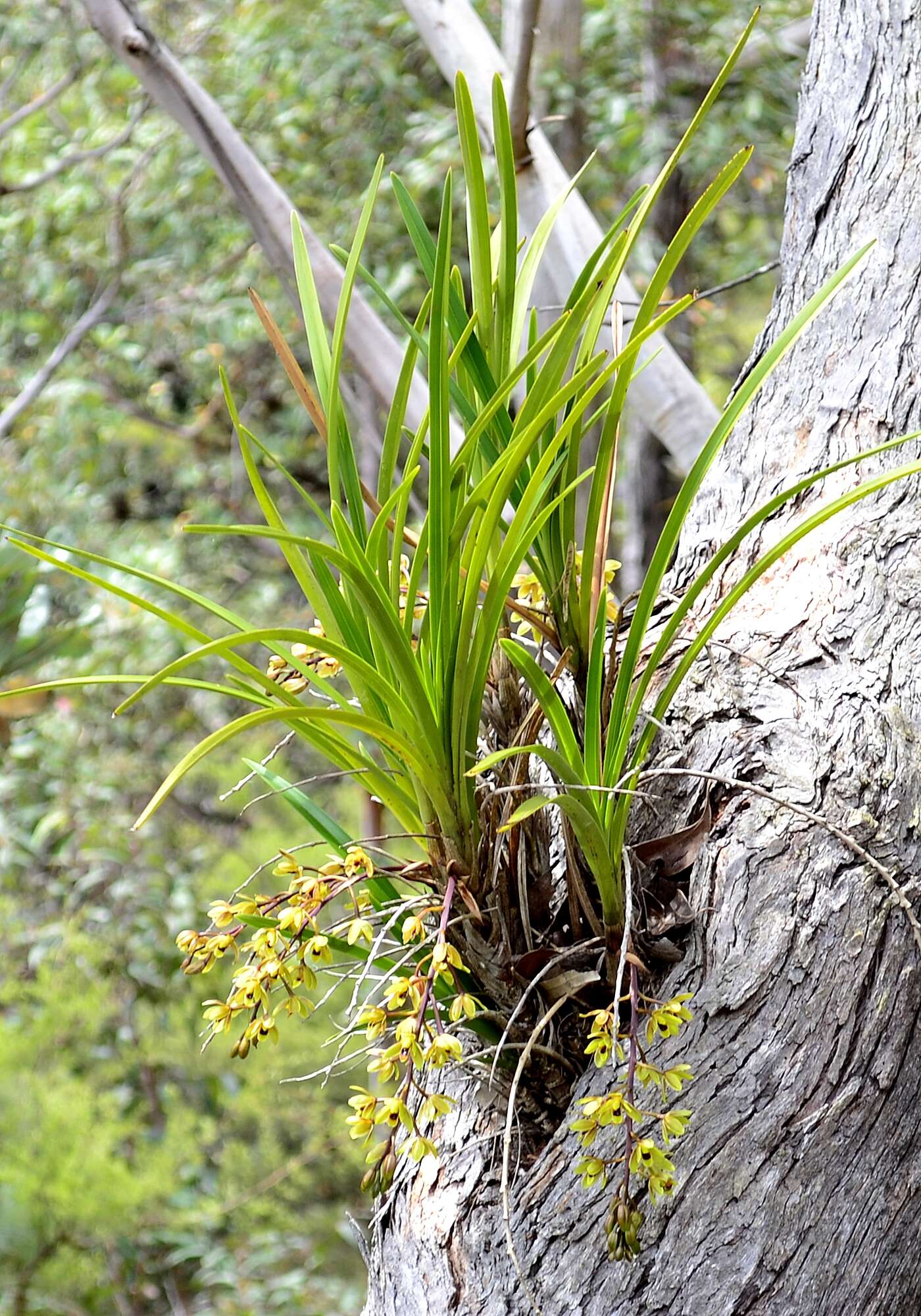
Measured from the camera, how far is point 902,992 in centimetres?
52

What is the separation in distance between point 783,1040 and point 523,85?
38.1 inches

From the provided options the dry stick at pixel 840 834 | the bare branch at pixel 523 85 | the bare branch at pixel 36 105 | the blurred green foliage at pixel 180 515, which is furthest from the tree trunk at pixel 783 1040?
the bare branch at pixel 36 105

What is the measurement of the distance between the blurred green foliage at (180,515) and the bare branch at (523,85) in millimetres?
675

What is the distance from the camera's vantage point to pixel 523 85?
43.5 inches

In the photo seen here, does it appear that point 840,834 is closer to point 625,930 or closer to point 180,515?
point 625,930

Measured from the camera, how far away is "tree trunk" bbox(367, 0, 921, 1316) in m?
0.49

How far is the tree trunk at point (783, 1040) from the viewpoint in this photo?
492 millimetres

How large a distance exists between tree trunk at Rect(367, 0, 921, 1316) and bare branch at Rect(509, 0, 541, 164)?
63cm

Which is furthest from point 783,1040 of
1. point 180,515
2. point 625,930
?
point 180,515

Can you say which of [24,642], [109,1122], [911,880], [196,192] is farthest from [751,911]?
[196,192]

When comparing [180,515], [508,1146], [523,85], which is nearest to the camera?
[508,1146]

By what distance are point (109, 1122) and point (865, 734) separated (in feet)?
5.27

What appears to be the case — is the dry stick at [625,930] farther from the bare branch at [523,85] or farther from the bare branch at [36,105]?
the bare branch at [36,105]

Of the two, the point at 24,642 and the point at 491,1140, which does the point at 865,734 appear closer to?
the point at 491,1140
